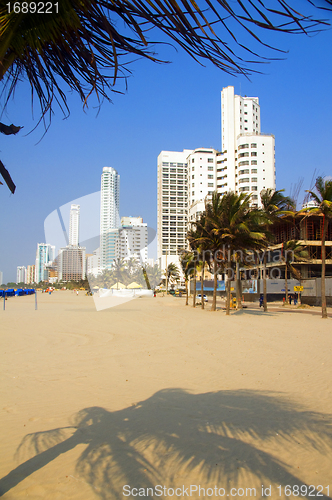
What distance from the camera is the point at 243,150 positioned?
87562 mm

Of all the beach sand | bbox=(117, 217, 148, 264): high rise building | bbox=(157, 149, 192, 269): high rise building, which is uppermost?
bbox=(157, 149, 192, 269): high rise building

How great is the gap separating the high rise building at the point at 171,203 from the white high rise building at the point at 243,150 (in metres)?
35.4

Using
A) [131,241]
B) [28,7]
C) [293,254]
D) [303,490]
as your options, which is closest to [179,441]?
[303,490]

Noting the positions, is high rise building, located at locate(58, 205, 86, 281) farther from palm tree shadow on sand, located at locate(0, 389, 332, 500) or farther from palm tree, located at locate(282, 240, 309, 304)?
palm tree, located at locate(282, 240, 309, 304)

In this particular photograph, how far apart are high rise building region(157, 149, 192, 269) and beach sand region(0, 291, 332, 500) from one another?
378 feet

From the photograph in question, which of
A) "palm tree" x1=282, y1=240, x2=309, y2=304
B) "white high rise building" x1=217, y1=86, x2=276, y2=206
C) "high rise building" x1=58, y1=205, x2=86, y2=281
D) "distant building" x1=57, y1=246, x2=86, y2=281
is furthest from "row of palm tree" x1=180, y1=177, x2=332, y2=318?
"white high rise building" x1=217, y1=86, x2=276, y2=206

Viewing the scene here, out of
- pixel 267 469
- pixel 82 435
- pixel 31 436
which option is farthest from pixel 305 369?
pixel 31 436

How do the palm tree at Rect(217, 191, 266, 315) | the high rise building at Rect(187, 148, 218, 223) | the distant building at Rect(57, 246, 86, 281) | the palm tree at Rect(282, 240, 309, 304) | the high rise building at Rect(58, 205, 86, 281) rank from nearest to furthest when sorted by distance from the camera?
the high rise building at Rect(58, 205, 86, 281)
the palm tree at Rect(217, 191, 266, 315)
the palm tree at Rect(282, 240, 309, 304)
the distant building at Rect(57, 246, 86, 281)
the high rise building at Rect(187, 148, 218, 223)

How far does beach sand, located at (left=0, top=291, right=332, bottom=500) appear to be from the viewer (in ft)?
11.3

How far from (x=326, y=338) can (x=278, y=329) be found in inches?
117

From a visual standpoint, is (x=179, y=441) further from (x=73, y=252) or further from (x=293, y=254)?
(x=73, y=252)

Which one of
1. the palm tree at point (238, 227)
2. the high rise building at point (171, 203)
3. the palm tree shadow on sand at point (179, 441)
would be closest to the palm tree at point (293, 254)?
the palm tree at point (238, 227)

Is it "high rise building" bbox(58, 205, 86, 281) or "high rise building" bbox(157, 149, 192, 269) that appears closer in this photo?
"high rise building" bbox(58, 205, 86, 281)

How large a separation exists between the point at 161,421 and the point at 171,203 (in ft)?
426
